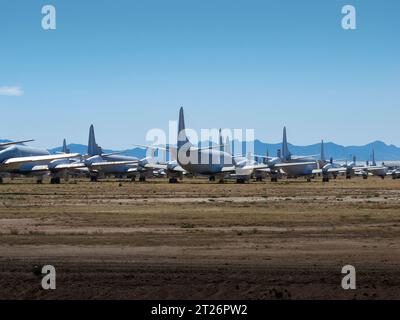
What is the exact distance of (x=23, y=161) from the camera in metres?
101

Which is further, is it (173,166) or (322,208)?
(173,166)

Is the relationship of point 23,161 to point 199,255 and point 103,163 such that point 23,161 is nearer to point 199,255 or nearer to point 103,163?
point 103,163

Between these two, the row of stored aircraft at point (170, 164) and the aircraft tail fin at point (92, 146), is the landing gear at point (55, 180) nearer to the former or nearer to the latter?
→ the row of stored aircraft at point (170, 164)

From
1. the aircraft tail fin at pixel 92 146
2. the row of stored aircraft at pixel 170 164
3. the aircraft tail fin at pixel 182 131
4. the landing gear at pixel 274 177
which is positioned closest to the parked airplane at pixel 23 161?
the row of stored aircraft at pixel 170 164

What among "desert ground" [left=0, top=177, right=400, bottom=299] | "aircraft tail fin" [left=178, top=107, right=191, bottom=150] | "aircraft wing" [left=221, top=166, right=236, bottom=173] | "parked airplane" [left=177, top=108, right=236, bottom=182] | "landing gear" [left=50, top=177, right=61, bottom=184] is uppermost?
"aircraft tail fin" [left=178, top=107, right=191, bottom=150]

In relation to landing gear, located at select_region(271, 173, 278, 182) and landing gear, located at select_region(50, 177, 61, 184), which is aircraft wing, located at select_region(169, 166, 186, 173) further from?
landing gear, located at select_region(271, 173, 278, 182)

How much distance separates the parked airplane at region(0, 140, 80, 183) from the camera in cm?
10088

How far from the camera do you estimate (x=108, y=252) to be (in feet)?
69.7

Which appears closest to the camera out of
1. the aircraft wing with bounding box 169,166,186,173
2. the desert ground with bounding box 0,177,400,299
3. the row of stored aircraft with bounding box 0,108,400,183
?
the desert ground with bounding box 0,177,400,299

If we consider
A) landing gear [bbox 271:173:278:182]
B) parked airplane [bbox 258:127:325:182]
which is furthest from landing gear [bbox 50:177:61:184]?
landing gear [bbox 271:173:278:182]

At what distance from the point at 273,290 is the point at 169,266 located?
398 cm

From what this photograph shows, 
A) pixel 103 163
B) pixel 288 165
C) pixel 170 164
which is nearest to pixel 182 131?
pixel 170 164
